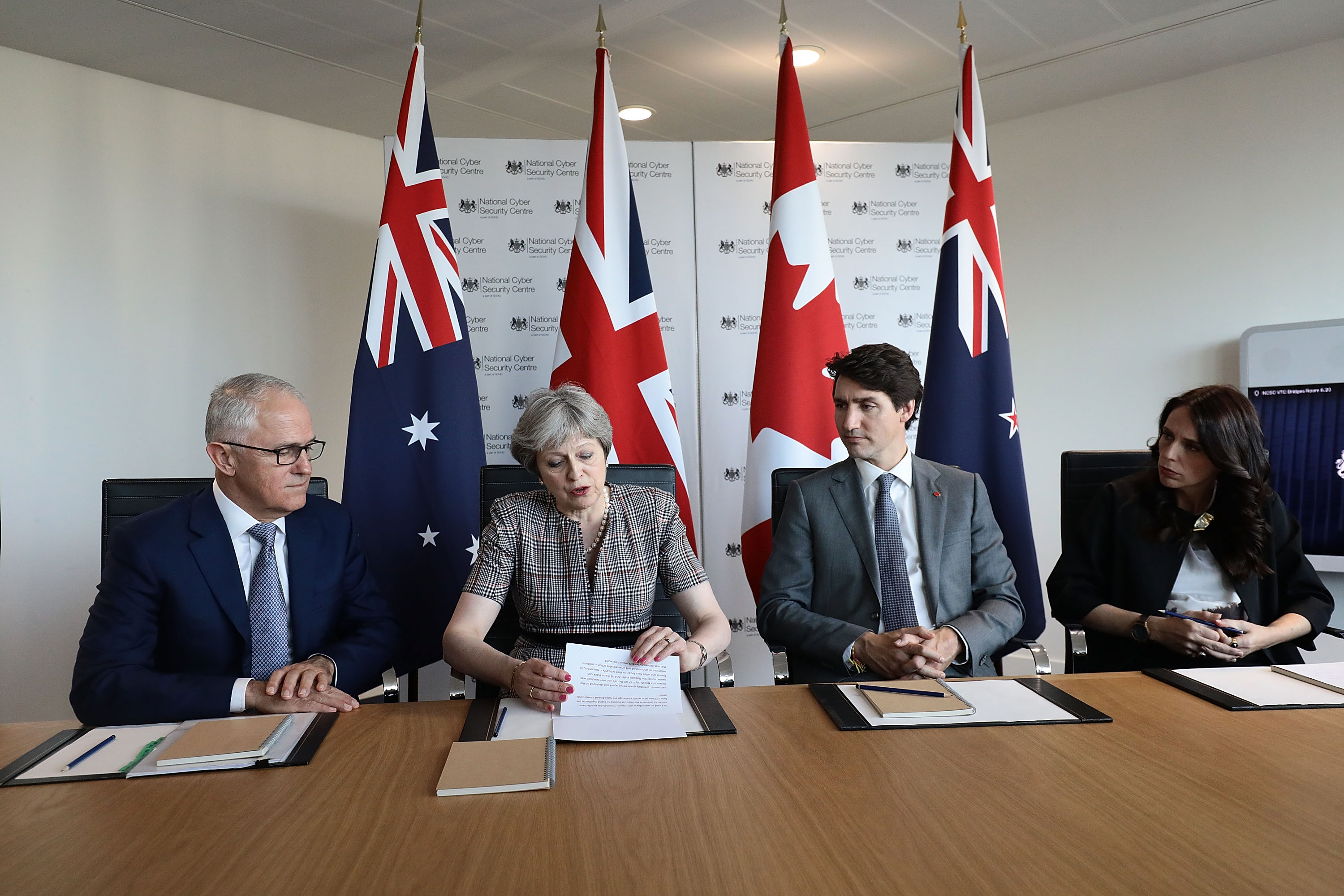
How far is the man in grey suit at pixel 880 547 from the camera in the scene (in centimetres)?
225

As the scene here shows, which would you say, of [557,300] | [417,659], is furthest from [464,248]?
[417,659]

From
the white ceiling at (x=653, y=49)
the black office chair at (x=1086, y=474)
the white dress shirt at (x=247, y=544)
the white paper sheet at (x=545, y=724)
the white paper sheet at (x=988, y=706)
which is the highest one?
the white ceiling at (x=653, y=49)

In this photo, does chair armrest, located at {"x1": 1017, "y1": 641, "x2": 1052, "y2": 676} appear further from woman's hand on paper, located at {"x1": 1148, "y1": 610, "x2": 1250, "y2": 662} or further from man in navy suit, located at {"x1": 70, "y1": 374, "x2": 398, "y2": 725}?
man in navy suit, located at {"x1": 70, "y1": 374, "x2": 398, "y2": 725}

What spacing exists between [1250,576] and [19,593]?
4.58m

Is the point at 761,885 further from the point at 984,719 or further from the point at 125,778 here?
the point at 125,778

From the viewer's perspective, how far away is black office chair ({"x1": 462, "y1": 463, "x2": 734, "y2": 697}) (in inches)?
93.8

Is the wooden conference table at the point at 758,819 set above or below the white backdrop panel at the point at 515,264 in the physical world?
below

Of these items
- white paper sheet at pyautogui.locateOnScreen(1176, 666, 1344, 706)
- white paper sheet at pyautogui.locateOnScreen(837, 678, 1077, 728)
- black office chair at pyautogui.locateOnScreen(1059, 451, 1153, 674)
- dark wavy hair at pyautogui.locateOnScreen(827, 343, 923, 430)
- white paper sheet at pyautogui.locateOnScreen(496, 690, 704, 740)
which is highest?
dark wavy hair at pyautogui.locateOnScreen(827, 343, 923, 430)

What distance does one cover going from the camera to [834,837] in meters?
1.08

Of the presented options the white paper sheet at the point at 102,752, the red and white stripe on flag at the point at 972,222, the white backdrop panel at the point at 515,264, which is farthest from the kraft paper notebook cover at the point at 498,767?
the red and white stripe on flag at the point at 972,222

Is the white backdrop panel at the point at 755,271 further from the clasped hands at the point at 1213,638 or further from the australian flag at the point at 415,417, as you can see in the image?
the clasped hands at the point at 1213,638

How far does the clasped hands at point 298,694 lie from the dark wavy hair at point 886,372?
152 cm

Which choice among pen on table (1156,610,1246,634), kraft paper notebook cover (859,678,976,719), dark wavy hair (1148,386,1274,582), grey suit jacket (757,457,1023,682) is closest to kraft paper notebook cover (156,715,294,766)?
kraft paper notebook cover (859,678,976,719)

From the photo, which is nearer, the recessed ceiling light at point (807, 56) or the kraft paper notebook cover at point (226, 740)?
the kraft paper notebook cover at point (226, 740)
